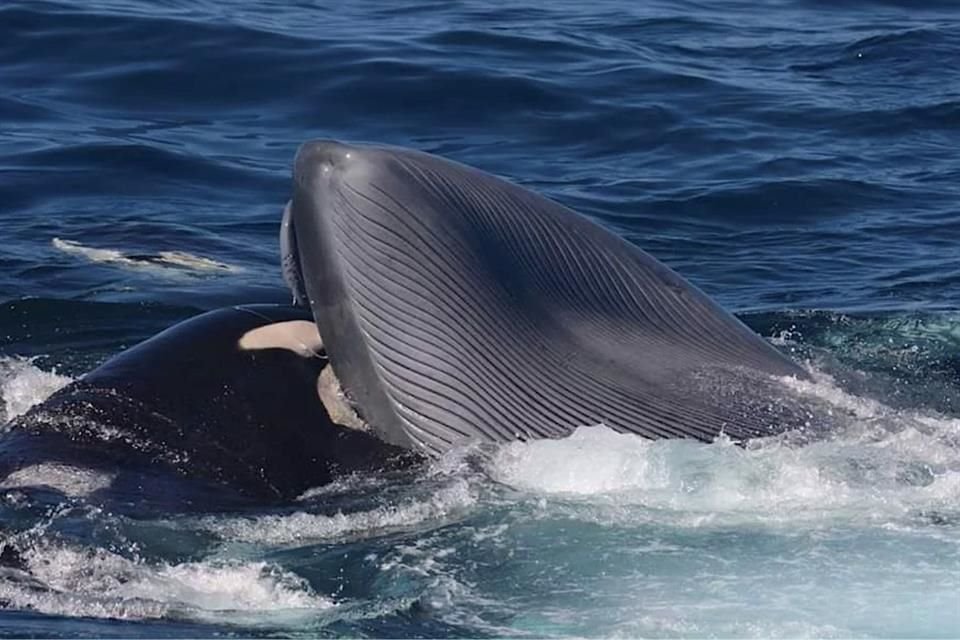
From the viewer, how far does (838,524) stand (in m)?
8.24

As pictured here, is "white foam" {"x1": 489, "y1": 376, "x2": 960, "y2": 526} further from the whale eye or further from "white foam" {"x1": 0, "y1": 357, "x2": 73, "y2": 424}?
"white foam" {"x1": 0, "y1": 357, "x2": 73, "y2": 424}

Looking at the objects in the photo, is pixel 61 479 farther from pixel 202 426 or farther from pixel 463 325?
pixel 463 325

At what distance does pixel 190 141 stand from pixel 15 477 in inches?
478

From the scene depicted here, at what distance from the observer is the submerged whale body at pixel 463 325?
9.07 metres

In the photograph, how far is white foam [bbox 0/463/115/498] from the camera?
835 cm

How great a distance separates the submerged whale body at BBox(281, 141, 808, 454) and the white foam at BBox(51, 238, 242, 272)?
508cm

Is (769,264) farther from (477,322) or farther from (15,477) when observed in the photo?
(15,477)

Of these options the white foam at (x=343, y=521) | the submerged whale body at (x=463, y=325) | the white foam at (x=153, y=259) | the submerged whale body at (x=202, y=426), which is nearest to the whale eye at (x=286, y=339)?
the submerged whale body at (x=202, y=426)

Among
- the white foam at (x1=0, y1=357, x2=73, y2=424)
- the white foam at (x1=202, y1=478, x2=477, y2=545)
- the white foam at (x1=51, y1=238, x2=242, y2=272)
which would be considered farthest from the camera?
the white foam at (x1=51, y1=238, x2=242, y2=272)

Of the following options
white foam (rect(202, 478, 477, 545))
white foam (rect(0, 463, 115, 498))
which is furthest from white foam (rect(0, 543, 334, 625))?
white foam (rect(0, 463, 115, 498))

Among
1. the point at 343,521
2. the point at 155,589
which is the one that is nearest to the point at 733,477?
the point at 343,521

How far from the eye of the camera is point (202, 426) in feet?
29.2

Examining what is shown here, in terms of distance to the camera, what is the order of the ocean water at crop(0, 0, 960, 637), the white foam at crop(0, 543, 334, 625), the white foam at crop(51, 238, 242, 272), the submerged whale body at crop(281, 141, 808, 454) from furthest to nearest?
the white foam at crop(51, 238, 242, 272)
the submerged whale body at crop(281, 141, 808, 454)
the ocean water at crop(0, 0, 960, 637)
the white foam at crop(0, 543, 334, 625)

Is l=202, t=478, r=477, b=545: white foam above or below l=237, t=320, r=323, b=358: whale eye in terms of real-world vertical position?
below
